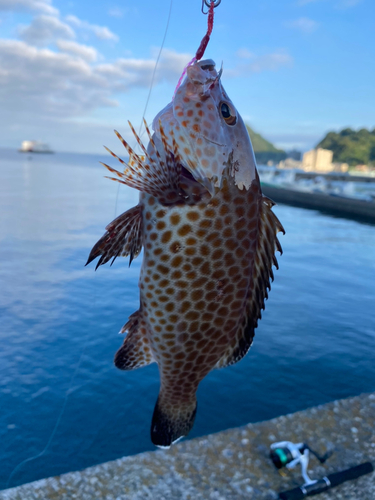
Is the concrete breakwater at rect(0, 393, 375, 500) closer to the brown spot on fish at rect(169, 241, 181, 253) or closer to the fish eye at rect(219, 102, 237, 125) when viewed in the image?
the brown spot on fish at rect(169, 241, 181, 253)

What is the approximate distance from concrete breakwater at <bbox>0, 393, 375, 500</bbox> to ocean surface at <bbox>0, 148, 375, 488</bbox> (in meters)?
1.73

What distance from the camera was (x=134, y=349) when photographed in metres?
2.43

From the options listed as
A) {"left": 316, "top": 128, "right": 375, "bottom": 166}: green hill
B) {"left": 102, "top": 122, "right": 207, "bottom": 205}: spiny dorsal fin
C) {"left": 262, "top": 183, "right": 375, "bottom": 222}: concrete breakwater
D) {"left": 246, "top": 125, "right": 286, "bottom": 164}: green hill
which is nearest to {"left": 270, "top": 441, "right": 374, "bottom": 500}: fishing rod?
{"left": 102, "top": 122, "right": 207, "bottom": 205}: spiny dorsal fin

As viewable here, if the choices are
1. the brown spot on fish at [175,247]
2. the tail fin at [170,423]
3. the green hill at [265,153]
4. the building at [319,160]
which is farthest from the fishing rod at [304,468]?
the green hill at [265,153]

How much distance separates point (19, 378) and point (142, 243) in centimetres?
741

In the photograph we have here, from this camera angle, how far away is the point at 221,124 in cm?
226

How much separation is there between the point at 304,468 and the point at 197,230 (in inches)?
170

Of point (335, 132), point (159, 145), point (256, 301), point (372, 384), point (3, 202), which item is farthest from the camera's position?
point (335, 132)

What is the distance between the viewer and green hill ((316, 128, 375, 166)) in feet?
337

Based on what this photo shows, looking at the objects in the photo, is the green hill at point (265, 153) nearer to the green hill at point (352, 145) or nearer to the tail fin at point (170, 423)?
the green hill at point (352, 145)

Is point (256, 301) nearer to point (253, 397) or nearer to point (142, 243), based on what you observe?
point (142, 243)

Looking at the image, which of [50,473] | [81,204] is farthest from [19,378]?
[81,204]

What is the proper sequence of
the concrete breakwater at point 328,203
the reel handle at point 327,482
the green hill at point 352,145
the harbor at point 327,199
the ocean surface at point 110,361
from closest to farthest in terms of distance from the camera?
1. the reel handle at point 327,482
2. the ocean surface at point 110,361
3. the concrete breakwater at point 328,203
4. the harbor at point 327,199
5. the green hill at point 352,145

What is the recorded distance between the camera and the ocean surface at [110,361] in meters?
7.06
